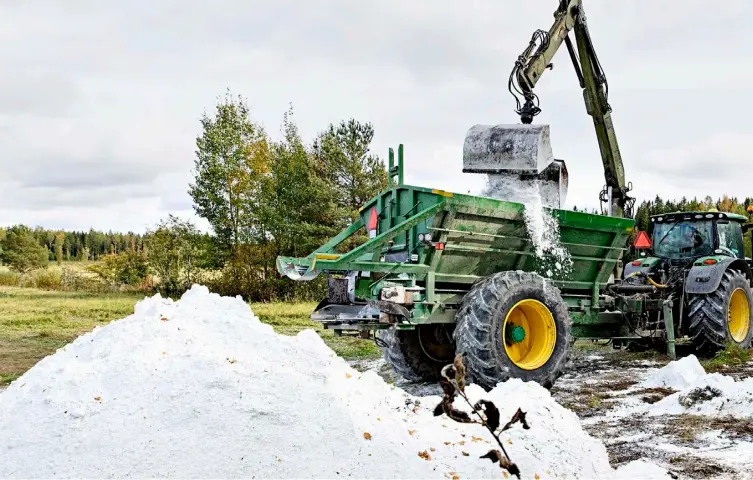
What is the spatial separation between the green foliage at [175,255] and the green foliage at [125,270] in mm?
820

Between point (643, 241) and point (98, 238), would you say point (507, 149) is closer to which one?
point (643, 241)

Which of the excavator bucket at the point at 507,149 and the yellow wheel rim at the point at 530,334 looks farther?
the excavator bucket at the point at 507,149

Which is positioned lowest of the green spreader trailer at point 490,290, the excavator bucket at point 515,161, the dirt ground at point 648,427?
the dirt ground at point 648,427

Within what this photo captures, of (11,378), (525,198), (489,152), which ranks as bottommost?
(11,378)

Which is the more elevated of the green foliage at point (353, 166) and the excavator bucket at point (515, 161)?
the green foliage at point (353, 166)

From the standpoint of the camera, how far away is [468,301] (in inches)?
260

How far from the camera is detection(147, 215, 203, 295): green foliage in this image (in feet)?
87.1

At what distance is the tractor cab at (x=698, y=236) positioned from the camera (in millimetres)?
10156

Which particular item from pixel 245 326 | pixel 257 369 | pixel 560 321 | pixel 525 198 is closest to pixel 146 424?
pixel 257 369

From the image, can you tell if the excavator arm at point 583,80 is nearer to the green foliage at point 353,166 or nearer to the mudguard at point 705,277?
the mudguard at point 705,277

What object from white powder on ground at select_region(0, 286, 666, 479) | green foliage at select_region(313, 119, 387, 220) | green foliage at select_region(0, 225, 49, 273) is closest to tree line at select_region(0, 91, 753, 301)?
green foliage at select_region(313, 119, 387, 220)

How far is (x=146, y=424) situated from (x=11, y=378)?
5287 millimetres

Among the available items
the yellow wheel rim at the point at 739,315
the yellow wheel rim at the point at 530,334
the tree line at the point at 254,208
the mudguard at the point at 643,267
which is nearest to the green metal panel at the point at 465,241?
the yellow wheel rim at the point at 530,334

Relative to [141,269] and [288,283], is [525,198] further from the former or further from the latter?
[141,269]
